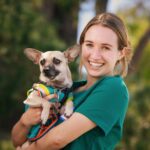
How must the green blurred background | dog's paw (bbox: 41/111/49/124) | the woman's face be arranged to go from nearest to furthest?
1. the woman's face
2. dog's paw (bbox: 41/111/49/124)
3. the green blurred background

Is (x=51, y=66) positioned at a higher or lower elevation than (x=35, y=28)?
higher

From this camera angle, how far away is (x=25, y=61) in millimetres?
9797

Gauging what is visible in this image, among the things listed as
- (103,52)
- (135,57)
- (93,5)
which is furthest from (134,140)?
(103,52)

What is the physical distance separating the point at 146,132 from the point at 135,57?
440cm

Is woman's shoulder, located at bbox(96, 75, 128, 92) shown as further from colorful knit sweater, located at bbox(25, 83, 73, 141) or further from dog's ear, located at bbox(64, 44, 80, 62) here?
dog's ear, located at bbox(64, 44, 80, 62)

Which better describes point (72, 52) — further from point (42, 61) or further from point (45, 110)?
point (45, 110)

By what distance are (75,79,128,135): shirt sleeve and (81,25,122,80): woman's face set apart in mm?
186

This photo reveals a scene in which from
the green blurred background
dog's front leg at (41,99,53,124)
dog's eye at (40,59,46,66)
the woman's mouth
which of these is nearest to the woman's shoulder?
the woman's mouth

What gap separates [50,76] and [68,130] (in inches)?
31.2

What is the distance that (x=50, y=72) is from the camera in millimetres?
3979

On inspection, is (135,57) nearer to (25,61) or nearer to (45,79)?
(25,61)

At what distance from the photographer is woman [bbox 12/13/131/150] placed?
10.7ft

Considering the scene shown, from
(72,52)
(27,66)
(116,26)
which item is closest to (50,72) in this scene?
(72,52)

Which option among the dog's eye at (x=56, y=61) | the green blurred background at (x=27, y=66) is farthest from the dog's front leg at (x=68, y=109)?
the green blurred background at (x=27, y=66)
